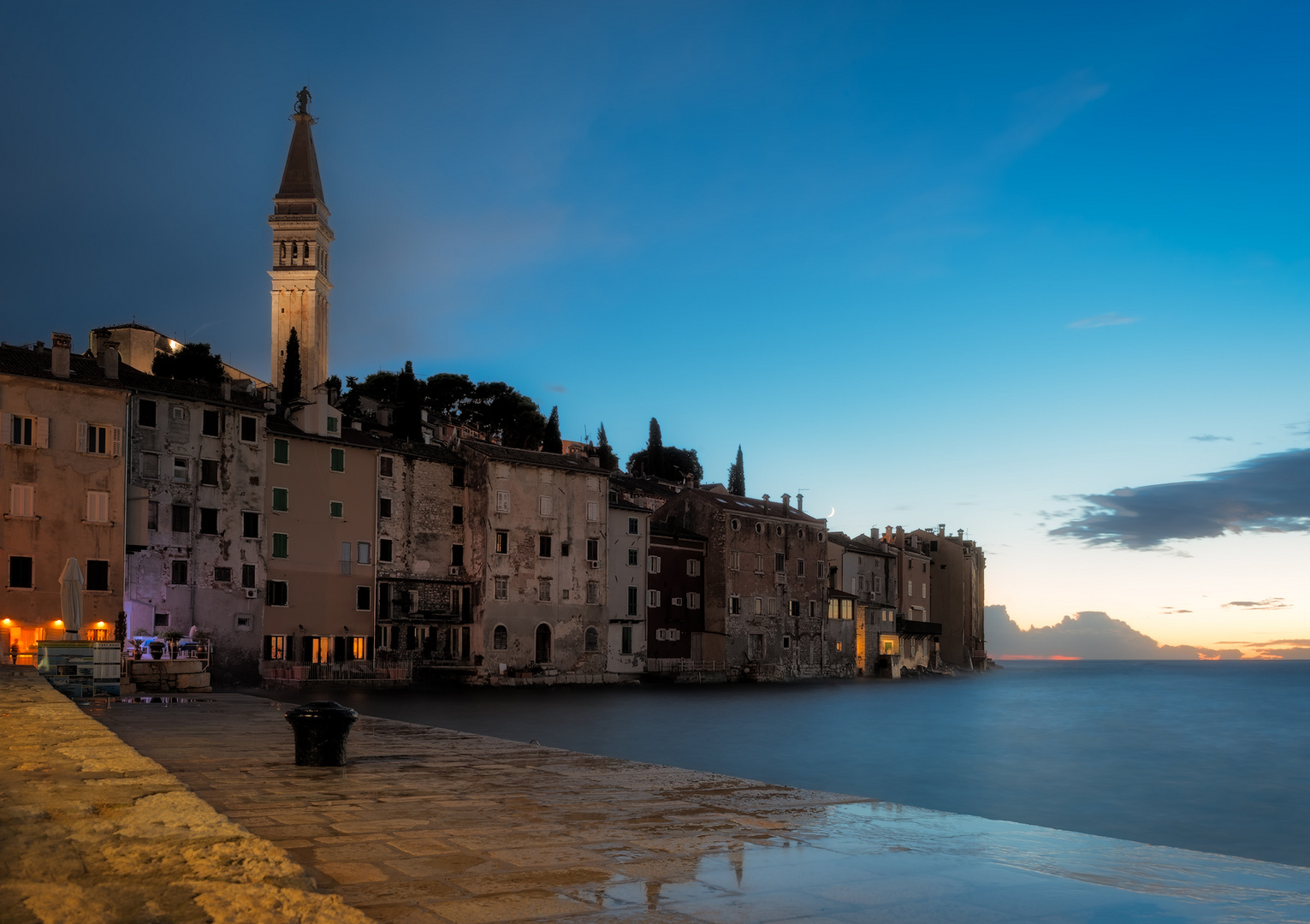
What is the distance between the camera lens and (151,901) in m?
3.68

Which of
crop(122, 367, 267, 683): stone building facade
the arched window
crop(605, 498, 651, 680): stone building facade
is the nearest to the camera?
crop(122, 367, 267, 683): stone building facade

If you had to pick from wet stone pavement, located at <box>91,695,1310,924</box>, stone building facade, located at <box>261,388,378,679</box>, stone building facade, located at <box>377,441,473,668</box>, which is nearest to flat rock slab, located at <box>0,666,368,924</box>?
wet stone pavement, located at <box>91,695,1310,924</box>

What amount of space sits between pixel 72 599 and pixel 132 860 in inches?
1036

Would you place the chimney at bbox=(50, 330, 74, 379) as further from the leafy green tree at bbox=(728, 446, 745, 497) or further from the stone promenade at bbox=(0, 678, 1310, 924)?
the leafy green tree at bbox=(728, 446, 745, 497)

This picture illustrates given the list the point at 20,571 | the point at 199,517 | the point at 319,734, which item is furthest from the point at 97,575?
the point at 319,734

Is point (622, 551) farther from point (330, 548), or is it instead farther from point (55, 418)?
point (55, 418)

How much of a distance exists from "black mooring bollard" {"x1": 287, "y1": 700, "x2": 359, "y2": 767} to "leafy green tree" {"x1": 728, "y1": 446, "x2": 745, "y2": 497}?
294 ft

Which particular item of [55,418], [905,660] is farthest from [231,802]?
[905,660]

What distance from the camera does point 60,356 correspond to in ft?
129

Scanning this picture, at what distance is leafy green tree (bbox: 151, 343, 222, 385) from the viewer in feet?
253

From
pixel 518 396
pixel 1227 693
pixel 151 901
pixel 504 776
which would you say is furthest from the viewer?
pixel 518 396

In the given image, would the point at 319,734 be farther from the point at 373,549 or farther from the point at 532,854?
the point at 373,549

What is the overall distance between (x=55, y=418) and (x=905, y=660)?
68054 millimetres

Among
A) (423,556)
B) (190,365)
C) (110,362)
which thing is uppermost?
(190,365)
